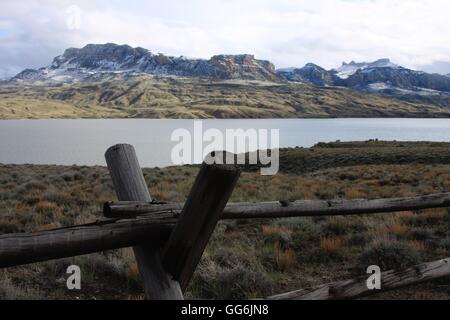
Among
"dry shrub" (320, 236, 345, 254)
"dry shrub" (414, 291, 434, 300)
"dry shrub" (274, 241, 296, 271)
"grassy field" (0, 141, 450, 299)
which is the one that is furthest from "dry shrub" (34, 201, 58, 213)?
"dry shrub" (414, 291, 434, 300)

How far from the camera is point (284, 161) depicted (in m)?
40.7

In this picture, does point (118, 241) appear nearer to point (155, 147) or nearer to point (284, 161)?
point (284, 161)

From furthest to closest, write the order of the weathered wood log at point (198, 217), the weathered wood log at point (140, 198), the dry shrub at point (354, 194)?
the dry shrub at point (354, 194) → the weathered wood log at point (140, 198) → the weathered wood log at point (198, 217)

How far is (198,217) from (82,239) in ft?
2.62

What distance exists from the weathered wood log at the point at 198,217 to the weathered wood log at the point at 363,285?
681 millimetres

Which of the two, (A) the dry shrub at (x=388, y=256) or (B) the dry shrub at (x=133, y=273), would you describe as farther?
(A) the dry shrub at (x=388, y=256)

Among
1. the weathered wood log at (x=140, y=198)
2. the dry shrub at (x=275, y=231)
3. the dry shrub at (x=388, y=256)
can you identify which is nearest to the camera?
the weathered wood log at (x=140, y=198)

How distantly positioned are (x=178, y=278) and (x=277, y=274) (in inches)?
142

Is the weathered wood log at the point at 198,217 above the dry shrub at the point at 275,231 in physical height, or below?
above

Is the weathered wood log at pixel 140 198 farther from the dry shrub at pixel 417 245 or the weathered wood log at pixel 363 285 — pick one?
the dry shrub at pixel 417 245

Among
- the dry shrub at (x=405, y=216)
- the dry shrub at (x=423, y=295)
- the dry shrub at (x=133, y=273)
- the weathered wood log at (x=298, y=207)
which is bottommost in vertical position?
the dry shrub at (x=423, y=295)

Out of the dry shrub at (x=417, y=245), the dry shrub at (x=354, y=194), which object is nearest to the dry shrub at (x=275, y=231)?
the dry shrub at (x=417, y=245)

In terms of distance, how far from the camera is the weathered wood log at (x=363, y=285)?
122 inches
